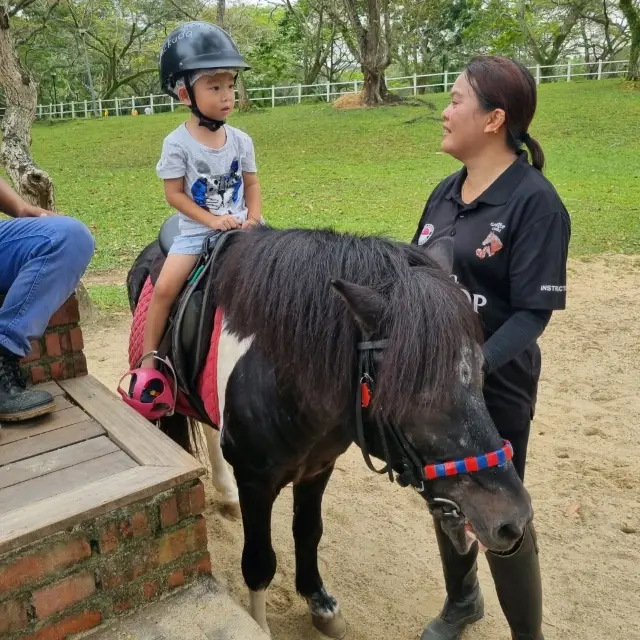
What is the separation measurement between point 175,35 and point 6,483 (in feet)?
6.50

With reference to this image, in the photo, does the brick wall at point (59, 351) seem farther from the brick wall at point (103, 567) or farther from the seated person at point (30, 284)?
the brick wall at point (103, 567)

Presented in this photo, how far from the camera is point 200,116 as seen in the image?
281 centimetres

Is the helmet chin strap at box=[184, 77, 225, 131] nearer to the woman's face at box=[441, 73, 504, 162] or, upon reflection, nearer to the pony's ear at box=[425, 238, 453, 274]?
the woman's face at box=[441, 73, 504, 162]

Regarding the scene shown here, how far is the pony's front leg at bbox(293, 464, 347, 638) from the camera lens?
2.69 metres

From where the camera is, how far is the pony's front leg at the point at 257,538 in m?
2.32

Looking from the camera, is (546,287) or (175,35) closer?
(546,287)

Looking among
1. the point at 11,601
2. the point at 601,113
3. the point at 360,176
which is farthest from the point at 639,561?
the point at 601,113

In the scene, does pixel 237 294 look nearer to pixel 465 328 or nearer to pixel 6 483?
pixel 465 328

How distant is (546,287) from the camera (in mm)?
1996

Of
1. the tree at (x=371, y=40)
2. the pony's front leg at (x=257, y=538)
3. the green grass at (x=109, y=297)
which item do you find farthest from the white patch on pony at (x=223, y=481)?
the tree at (x=371, y=40)

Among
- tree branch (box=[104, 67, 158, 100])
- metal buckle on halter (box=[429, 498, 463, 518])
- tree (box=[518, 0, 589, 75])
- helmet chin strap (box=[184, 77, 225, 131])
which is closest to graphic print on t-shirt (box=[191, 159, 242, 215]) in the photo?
helmet chin strap (box=[184, 77, 225, 131])

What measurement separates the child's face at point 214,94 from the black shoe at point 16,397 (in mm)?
1328

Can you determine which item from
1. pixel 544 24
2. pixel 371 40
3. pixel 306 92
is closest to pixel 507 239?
pixel 371 40

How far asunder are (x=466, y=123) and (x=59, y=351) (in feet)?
6.31
